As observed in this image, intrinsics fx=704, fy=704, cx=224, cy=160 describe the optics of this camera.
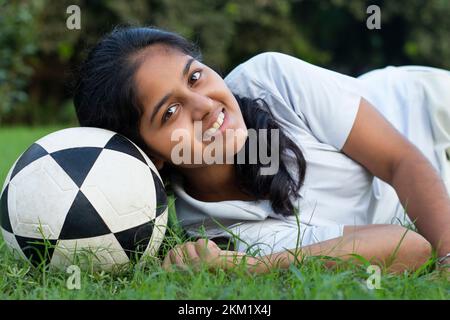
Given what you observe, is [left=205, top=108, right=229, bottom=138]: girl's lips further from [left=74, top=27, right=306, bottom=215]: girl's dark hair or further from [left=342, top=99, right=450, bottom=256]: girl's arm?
[left=342, top=99, right=450, bottom=256]: girl's arm

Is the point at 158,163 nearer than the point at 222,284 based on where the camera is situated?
No

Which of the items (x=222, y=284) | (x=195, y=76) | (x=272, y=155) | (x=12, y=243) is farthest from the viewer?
(x=272, y=155)

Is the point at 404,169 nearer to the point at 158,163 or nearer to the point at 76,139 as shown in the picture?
the point at 158,163

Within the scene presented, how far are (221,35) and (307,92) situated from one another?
24.3 ft

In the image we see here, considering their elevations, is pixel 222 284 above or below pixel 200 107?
below

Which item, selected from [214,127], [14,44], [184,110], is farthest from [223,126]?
[14,44]

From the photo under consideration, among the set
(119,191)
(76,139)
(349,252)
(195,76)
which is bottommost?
(349,252)

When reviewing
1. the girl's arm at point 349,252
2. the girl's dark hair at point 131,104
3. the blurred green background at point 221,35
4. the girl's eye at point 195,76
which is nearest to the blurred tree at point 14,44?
the blurred green background at point 221,35

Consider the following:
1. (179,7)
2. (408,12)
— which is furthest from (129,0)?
(408,12)

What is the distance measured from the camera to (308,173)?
9.04 feet

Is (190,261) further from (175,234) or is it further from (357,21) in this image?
(357,21)

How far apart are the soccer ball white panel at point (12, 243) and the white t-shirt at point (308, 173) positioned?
0.63m

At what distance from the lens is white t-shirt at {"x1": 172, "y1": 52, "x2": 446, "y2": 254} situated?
8.58ft

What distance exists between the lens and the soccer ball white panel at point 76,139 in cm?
A: 232
